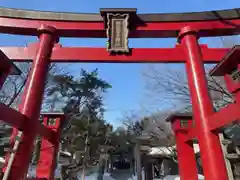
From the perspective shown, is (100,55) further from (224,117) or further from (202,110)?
(224,117)

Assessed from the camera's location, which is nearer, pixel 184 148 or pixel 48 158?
pixel 48 158

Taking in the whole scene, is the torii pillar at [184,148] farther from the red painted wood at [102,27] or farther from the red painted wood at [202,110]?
the red painted wood at [102,27]

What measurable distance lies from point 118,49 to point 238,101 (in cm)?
215

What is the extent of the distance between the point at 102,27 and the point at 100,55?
25.6 inches

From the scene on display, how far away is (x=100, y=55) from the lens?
3.83m

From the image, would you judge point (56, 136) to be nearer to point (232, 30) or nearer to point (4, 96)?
point (232, 30)

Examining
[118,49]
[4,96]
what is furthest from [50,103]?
[118,49]

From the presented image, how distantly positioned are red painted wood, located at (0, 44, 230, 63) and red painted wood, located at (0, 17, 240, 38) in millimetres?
397

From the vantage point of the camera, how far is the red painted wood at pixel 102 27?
12.8ft

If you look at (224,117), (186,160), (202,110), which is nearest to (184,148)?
(186,160)

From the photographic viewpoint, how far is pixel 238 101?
7.69ft

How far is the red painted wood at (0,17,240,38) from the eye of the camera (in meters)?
3.92

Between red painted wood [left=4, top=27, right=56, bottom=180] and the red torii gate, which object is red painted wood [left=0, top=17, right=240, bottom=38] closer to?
the red torii gate

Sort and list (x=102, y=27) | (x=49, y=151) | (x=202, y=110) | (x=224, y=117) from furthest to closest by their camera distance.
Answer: (x=49, y=151)
(x=102, y=27)
(x=202, y=110)
(x=224, y=117)
